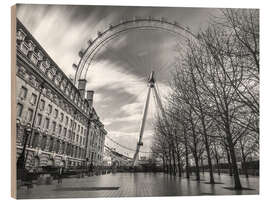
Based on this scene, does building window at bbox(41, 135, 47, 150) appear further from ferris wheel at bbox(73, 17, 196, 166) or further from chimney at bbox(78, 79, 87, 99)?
ferris wheel at bbox(73, 17, 196, 166)

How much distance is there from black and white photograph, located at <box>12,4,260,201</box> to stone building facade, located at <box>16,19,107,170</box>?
0.08 m

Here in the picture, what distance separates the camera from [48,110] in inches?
572

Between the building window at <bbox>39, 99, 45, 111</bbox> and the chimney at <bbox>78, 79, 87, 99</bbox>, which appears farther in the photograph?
the building window at <bbox>39, 99, 45, 111</bbox>

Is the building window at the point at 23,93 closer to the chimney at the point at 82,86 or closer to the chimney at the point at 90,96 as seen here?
the chimney at the point at 82,86

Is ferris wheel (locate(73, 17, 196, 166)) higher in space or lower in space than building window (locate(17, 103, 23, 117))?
higher

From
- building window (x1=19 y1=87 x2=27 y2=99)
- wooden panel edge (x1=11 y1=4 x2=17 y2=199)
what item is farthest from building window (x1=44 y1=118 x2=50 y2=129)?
wooden panel edge (x1=11 y1=4 x2=17 y2=199)

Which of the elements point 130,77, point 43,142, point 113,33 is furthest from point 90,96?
point 43,142

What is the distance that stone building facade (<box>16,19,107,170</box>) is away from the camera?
32.8 feet

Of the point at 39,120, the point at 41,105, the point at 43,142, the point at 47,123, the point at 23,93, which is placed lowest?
the point at 43,142

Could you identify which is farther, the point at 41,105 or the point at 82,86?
the point at 41,105

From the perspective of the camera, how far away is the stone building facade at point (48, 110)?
998 cm

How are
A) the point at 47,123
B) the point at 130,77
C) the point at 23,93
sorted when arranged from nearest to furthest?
the point at 23,93
the point at 130,77
the point at 47,123

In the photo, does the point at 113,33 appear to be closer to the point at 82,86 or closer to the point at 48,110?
the point at 82,86

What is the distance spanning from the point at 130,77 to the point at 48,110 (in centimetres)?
631
